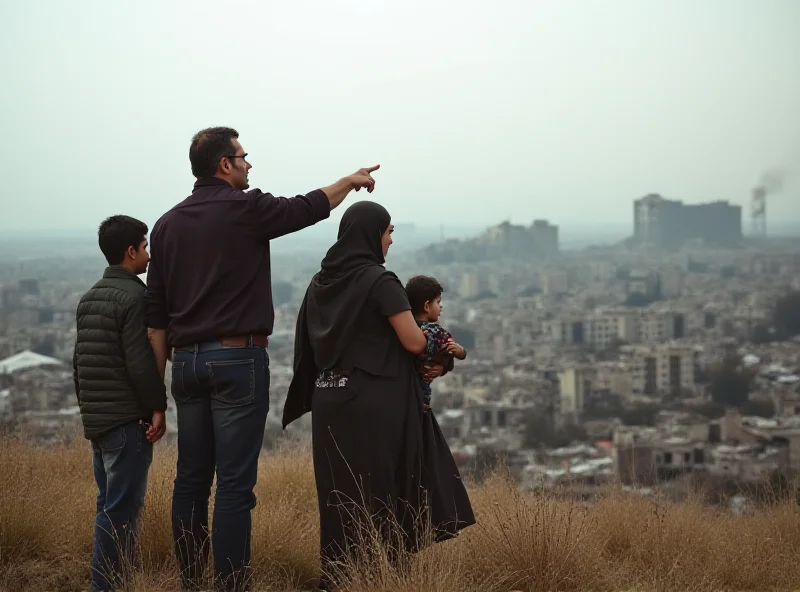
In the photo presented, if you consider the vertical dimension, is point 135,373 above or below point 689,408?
above

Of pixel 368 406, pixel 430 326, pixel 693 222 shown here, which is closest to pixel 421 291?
pixel 430 326

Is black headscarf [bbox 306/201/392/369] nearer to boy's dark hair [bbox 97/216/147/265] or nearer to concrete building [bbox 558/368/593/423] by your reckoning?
boy's dark hair [bbox 97/216/147/265]

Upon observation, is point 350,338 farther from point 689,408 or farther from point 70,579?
point 689,408

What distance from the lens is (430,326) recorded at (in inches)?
150

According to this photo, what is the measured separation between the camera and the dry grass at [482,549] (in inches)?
154

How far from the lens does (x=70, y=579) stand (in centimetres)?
421

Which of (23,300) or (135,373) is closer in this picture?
(135,373)

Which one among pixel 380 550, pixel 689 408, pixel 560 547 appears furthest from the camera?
pixel 689 408

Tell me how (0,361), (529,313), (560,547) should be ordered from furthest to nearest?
(529,313), (0,361), (560,547)

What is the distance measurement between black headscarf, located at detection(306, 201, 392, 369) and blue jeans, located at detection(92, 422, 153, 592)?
76 cm

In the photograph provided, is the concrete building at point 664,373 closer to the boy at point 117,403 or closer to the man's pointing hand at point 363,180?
the man's pointing hand at point 363,180

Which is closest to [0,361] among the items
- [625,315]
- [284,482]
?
[284,482]

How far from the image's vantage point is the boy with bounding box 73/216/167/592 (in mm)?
3611

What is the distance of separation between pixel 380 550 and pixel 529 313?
6478cm
